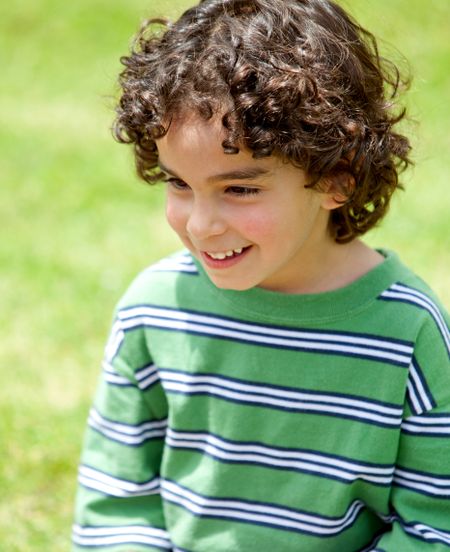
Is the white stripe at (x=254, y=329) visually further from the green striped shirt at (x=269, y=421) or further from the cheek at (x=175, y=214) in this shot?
the cheek at (x=175, y=214)

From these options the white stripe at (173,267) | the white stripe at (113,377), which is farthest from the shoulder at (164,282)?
the white stripe at (113,377)

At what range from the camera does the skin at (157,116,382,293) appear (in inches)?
77.4

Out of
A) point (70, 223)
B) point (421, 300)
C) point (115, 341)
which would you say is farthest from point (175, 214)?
point (70, 223)

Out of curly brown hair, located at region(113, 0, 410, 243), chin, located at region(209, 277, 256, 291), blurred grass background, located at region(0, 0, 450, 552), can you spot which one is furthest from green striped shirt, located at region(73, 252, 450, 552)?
blurred grass background, located at region(0, 0, 450, 552)

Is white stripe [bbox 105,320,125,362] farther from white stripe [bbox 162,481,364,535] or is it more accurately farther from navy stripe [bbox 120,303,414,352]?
white stripe [bbox 162,481,364,535]

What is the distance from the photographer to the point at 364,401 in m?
2.17

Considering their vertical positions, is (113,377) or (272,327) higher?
(272,327)

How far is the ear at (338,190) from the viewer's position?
2.13 m

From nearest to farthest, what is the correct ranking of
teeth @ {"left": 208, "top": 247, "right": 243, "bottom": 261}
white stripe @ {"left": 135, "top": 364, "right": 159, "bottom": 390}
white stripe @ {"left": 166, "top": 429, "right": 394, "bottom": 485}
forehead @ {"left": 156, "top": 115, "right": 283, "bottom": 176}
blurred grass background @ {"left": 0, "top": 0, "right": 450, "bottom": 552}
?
forehead @ {"left": 156, "top": 115, "right": 283, "bottom": 176}, teeth @ {"left": 208, "top": 247, "right": 243, "bottom": 261}, white stripe @ {"left": 166, "top": 429, "right": 394, "bottom": 485}, white stripe @ {"left": 135, "top": 364, "right": 159, "bottom": 390}, blurred grass background @ {"left": 0, "top": 0, "right": 450, "bottom": 552}

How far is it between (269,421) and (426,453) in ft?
1.15

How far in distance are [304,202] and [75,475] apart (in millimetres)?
1598

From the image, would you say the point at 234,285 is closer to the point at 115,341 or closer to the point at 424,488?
the point at 115,341

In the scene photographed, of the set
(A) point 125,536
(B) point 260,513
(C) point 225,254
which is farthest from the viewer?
(A) point 125,536

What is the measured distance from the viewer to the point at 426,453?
213 cm
